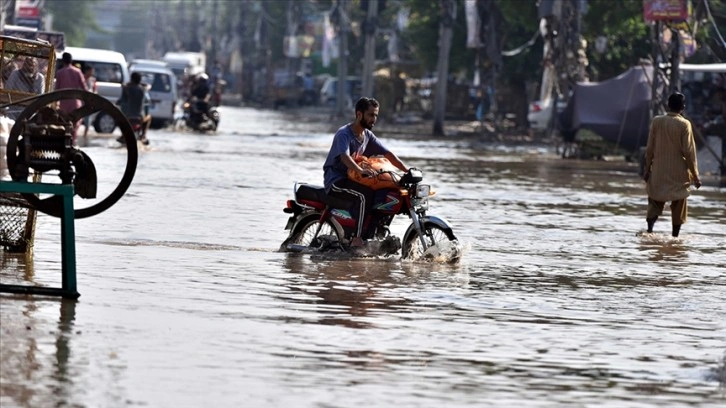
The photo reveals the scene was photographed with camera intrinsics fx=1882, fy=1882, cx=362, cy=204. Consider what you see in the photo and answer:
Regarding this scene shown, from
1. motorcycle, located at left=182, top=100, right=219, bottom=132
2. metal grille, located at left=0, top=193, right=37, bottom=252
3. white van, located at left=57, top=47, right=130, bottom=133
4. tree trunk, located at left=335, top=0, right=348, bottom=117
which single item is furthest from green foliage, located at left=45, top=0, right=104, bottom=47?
metal grille, located at left=0, top=193, right=37, bottom=252

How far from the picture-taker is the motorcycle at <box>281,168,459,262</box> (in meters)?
15.1

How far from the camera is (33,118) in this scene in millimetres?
11586

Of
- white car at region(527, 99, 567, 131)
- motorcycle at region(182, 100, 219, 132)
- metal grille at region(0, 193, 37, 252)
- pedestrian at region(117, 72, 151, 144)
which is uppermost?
metal grille at region(0, 193, 37, 252)

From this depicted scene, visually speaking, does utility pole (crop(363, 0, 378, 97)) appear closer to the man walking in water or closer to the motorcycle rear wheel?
the man walking in water

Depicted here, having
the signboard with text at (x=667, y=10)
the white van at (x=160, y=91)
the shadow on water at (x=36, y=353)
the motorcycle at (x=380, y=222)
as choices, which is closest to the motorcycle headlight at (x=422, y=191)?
the motorcycle at (x=380, y=222)

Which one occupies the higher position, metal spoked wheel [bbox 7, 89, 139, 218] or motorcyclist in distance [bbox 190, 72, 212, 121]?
metal spoked wheel [bbox 7, 89, 139, 218]

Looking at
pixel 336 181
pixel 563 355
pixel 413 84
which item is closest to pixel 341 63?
pixel 413 84

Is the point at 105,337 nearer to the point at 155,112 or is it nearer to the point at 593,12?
the point at 155,112

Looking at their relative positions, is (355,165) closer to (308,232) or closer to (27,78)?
(308,232)

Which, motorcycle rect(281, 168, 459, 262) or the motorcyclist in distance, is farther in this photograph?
the motorcyclist in distance

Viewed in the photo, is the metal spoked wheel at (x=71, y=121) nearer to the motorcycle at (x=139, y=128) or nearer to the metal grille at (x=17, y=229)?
the metal grille at (x=17, y=229)

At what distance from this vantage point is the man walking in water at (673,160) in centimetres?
1909

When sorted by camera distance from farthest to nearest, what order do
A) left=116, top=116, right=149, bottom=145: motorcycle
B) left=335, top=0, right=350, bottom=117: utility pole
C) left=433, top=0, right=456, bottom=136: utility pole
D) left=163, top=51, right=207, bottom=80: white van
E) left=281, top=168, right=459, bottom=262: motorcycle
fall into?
left=163, top=51, right=207, bottom=80: white van → left=335, top=0, right=350, bottom=117: utility pole → left=433, top=0, right=456, bottom=136: utility pole → left=116, top=116, right=149, bottom=145: motorcycle → left=281, top=168, right=459, bottom=262: motorcycle

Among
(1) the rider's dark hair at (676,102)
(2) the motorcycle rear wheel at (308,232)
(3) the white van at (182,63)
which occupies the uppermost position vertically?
(1) the rider's dark hair at (676,102)
